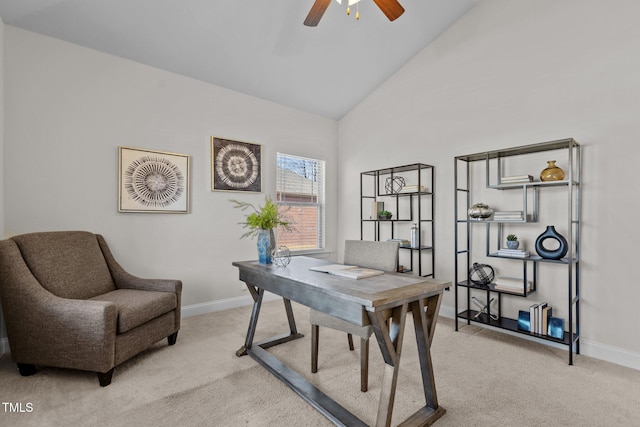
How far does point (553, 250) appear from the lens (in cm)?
276

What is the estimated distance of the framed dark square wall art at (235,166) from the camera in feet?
12.4

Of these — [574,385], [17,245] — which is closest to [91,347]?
[17,245]

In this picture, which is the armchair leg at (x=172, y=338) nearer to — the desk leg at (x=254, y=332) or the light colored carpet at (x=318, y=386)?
the light colored carpet at (x=318, y=386)

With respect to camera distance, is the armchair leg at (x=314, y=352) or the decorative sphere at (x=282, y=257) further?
the decorative sphere at (x=282, y=257)

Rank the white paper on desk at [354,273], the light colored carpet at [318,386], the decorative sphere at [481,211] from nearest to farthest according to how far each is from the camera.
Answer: the light colored carpet at [318,386]
the white paper on desk at [354,273]
the decorative sphere at [481,211]

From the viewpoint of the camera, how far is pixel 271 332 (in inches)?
123

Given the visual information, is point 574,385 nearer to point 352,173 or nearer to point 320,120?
point 352,173

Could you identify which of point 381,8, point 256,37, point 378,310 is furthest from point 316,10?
point 378,310

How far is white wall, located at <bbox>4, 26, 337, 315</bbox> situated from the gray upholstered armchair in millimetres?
421

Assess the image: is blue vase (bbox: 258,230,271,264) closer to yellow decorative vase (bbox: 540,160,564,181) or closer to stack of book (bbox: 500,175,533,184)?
stack of book (bbox: 500,175,533,184)

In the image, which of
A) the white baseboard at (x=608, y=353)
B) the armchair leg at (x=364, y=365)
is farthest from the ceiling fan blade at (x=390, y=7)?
the white baseboard at (x=608, y=353)

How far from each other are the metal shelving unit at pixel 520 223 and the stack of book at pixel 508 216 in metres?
0.05

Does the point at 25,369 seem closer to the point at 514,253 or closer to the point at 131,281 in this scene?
the point at 131,281

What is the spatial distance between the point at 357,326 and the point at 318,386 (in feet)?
1.66
